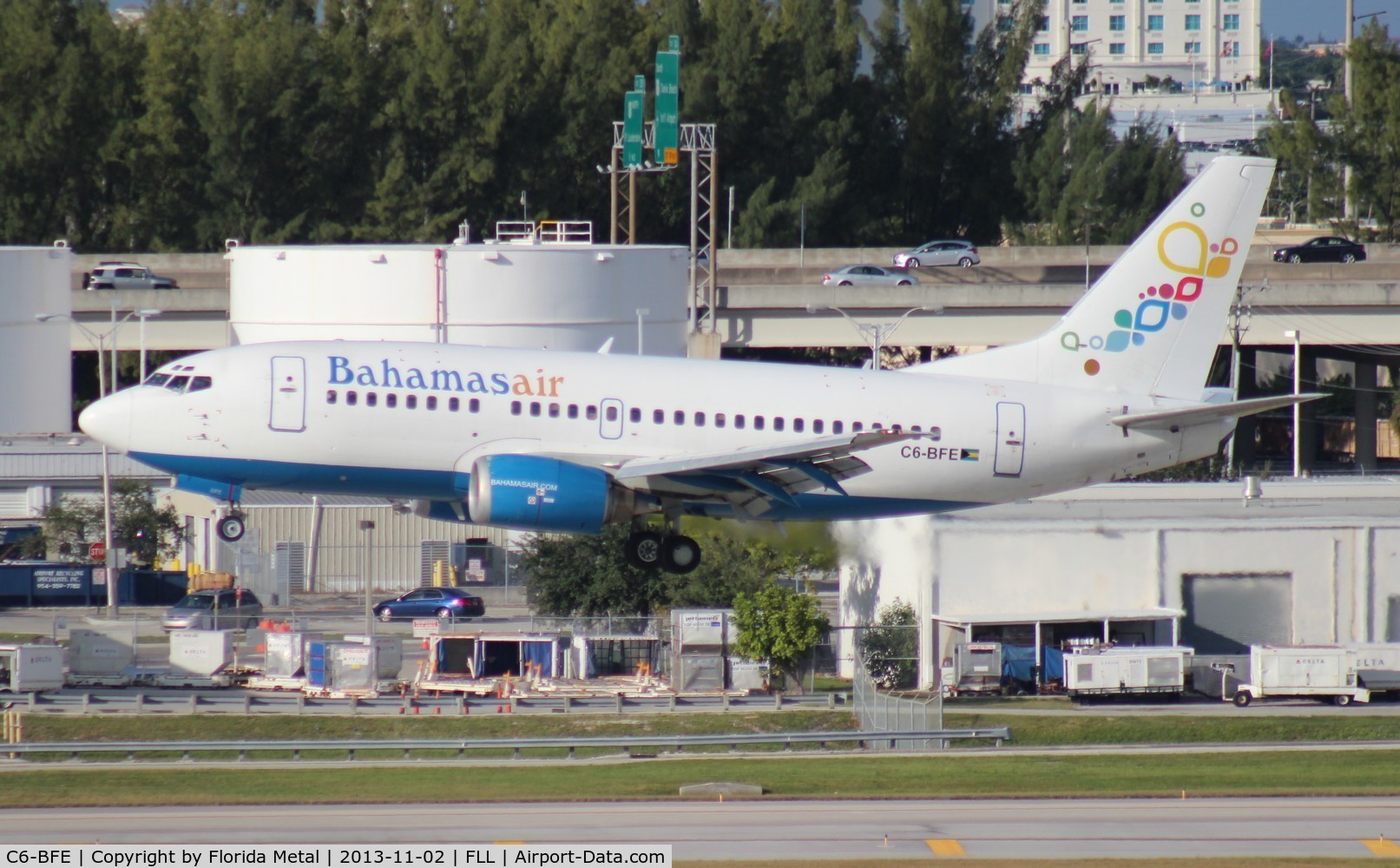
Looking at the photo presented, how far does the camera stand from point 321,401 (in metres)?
39.1

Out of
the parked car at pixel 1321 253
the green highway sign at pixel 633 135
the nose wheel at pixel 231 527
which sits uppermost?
the green highway sign at pixel 633 135

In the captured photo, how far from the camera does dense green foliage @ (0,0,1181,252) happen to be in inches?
5266

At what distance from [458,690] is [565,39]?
86.2 m

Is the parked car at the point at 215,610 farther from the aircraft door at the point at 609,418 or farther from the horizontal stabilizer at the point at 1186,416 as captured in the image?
the horizontal stabilizer at the point at 1186,416

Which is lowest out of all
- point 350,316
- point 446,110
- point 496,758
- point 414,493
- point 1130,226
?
point 496,758

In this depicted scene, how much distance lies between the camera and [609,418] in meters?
40.0

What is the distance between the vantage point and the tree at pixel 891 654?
6562 cm

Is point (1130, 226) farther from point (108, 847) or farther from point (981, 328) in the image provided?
point (108, 847)

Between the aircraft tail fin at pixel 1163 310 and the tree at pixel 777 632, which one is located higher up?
the aircraft tail fin at pixel 1163 310

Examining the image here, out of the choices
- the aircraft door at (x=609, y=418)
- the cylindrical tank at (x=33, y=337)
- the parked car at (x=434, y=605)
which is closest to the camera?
the aircraft door at (x=609, y=418)

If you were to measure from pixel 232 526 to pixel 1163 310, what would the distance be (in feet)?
78.3

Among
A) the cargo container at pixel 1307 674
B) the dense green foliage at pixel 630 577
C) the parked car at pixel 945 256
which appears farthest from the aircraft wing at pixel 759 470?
the parked car at pixel 945 256

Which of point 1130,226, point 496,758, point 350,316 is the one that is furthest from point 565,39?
point 496,758

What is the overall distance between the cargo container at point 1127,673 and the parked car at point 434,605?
32181 millimetres
